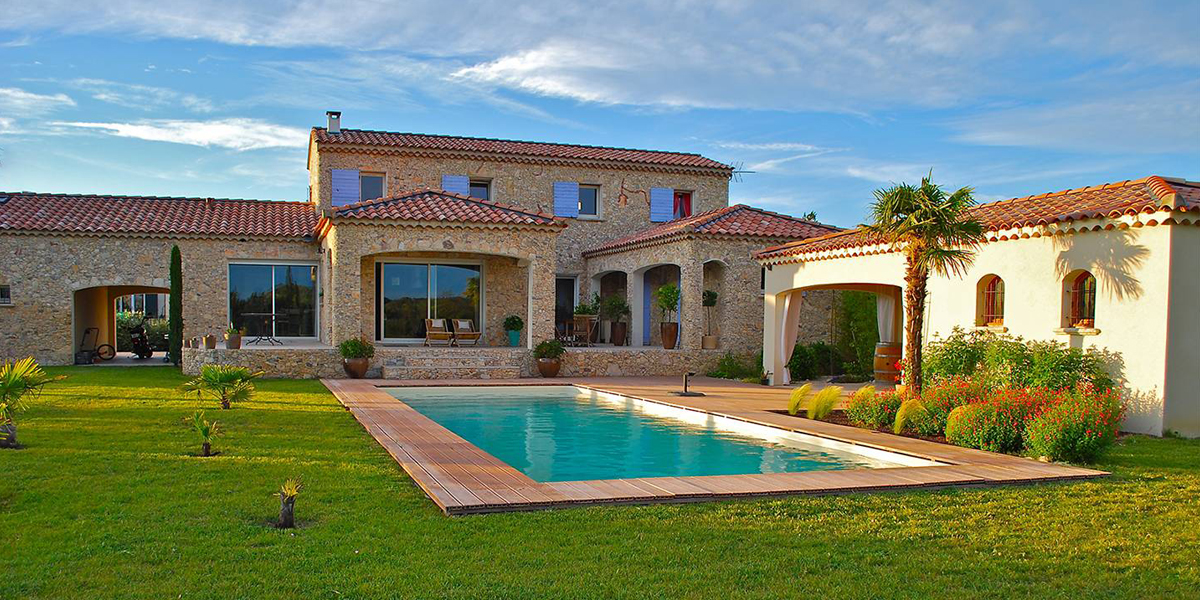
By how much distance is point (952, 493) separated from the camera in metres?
7.29

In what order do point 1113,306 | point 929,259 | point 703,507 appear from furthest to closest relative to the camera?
1. point 929,259
2. point 1113,306
3. point 703,507

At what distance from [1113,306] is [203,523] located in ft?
35.3

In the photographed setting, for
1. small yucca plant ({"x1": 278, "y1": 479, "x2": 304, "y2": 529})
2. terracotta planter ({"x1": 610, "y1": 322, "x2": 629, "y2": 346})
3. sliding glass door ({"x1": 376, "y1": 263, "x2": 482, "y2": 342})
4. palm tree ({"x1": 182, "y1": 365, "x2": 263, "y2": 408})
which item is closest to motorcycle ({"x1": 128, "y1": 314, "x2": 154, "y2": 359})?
sliding glass door ({"x1": 376, "y1": 263, "x2": 482, "y2": 342})

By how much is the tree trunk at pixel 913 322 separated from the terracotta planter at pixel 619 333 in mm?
12552

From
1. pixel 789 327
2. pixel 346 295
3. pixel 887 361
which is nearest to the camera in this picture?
pixel 887 361

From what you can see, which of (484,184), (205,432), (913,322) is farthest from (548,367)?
(205,432)

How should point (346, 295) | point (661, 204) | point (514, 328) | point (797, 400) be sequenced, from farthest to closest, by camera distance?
point (661, 204) < point (514, 328) < point (346, 295) < point (797, 400)

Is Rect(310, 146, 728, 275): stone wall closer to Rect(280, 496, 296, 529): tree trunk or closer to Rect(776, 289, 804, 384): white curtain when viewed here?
Rect(776, 289, 804, 384): white curtain

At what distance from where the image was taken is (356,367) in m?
18.5

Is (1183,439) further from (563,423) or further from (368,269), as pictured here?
(368,269)

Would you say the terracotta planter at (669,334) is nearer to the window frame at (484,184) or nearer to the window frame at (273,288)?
the window frame at (484,184)

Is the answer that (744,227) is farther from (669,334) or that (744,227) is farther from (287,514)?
(287,514)

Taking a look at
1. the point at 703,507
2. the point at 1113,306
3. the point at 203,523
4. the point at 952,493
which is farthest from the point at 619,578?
the point at 1113,306

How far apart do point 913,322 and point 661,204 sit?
15.6 m
